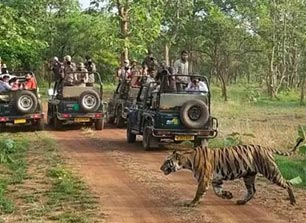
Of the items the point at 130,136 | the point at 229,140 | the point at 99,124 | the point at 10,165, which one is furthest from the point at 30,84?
the point at 229,140

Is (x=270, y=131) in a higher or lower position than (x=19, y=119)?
lower

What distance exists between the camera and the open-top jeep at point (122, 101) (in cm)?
2006

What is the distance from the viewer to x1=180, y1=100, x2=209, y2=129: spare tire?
14312 mm

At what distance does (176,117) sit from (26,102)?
5.84m

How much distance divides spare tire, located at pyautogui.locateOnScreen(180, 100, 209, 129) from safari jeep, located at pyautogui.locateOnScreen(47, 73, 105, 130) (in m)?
5.47

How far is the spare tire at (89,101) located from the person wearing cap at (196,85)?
15.4ft

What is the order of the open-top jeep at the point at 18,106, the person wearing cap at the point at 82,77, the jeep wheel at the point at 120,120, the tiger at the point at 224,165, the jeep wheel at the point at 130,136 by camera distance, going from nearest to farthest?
1. the tiger at the point at 224,165
2. the jeep wheel at the point at 130,136
3. the open-top jeep at the point at 18,106
4. the person wearing cap at the point at 82,77
5. the jeep wheel at the point at 120,120

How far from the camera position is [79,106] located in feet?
63.1

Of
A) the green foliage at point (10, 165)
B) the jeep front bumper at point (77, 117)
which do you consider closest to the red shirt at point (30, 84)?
the jeep front bumper at point (77, 117)

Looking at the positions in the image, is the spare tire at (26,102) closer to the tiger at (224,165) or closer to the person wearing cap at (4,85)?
the person wearing cap at (4,85)

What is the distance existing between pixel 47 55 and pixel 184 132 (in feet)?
119

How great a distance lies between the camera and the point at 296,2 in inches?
1534

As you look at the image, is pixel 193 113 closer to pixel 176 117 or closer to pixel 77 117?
pixel 176 117

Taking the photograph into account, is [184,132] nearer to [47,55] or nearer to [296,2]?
[296,2]
